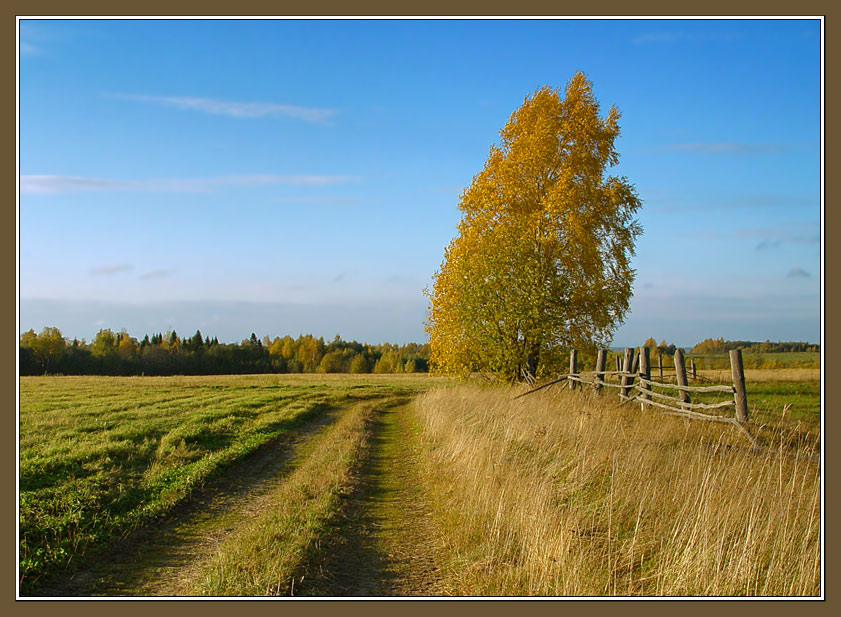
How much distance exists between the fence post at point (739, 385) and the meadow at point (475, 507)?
1.31 ft

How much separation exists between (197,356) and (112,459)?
208 ft

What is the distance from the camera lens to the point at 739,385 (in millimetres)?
10398

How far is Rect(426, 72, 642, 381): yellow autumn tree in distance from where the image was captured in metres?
23.0

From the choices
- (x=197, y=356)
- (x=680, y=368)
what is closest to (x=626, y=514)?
(x=680, y=368)

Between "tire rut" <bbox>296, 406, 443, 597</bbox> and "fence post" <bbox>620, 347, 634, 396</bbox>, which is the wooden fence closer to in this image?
"fence post" <bbox>620, 347, 634, 396</bbox>

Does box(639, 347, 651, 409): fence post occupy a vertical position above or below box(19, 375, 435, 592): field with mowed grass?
above

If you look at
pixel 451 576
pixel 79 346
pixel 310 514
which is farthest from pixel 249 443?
pixel 79 346

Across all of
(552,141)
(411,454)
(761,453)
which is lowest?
(411,454)

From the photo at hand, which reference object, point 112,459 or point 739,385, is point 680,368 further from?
point 112,459

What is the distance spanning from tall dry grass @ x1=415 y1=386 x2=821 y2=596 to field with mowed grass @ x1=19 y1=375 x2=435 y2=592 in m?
4.42

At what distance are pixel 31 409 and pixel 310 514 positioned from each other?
61.2 feet

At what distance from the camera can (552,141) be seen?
23.7 metres

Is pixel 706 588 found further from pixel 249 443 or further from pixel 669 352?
pixel 669 352

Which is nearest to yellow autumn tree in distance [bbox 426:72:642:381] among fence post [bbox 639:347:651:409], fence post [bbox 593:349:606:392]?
fence post [bbox 593:349:606:392]
